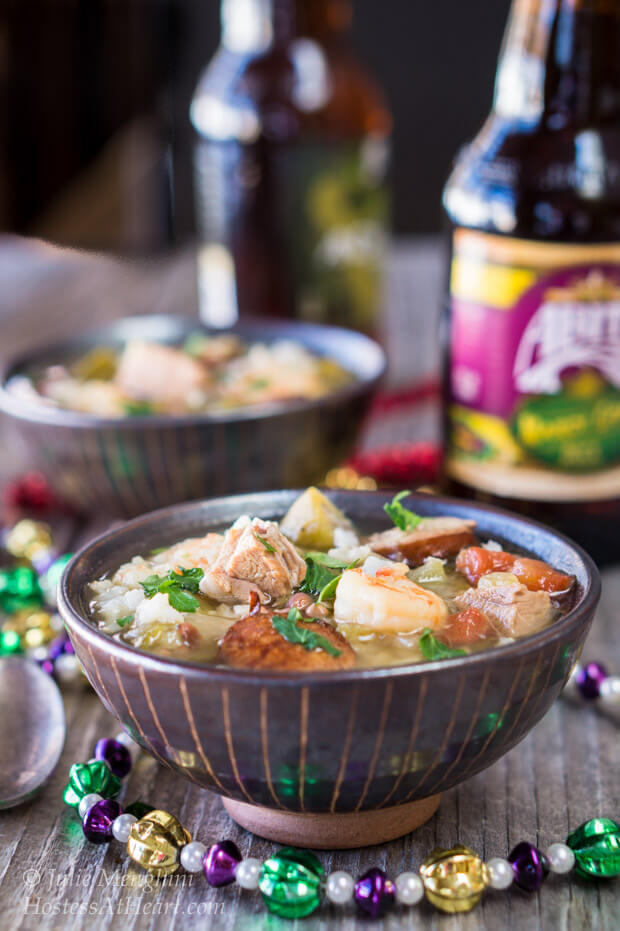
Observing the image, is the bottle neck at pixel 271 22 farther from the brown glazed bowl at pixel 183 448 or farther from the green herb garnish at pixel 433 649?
the green herb garnish at pixel 433 649

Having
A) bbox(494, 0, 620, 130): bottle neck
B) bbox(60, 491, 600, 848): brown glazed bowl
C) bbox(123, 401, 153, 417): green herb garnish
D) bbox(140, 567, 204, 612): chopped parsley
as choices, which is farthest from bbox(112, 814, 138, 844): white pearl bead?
bbox(494, 0, 620, 130): bottle neck

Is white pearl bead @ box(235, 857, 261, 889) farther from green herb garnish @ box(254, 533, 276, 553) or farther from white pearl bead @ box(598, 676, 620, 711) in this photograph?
white pearl bead @ box(598, 676, 620, 711)

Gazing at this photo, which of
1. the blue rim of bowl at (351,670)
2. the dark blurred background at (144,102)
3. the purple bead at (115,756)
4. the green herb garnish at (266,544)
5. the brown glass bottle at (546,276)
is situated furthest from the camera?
the dark blurred background at (144,102)

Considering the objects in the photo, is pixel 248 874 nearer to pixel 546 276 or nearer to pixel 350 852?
pixel 350 852

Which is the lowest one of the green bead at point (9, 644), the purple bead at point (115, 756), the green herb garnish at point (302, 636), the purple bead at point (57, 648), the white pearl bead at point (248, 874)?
the green bead at point (9, 644)

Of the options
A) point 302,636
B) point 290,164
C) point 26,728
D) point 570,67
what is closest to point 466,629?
point 302,636

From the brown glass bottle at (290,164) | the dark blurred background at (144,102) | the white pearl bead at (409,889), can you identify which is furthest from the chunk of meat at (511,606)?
the dark blurred background at (144,102)

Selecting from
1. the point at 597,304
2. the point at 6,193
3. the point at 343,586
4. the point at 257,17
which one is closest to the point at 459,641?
the point at 343,586

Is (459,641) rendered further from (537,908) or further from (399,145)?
(399,145)
